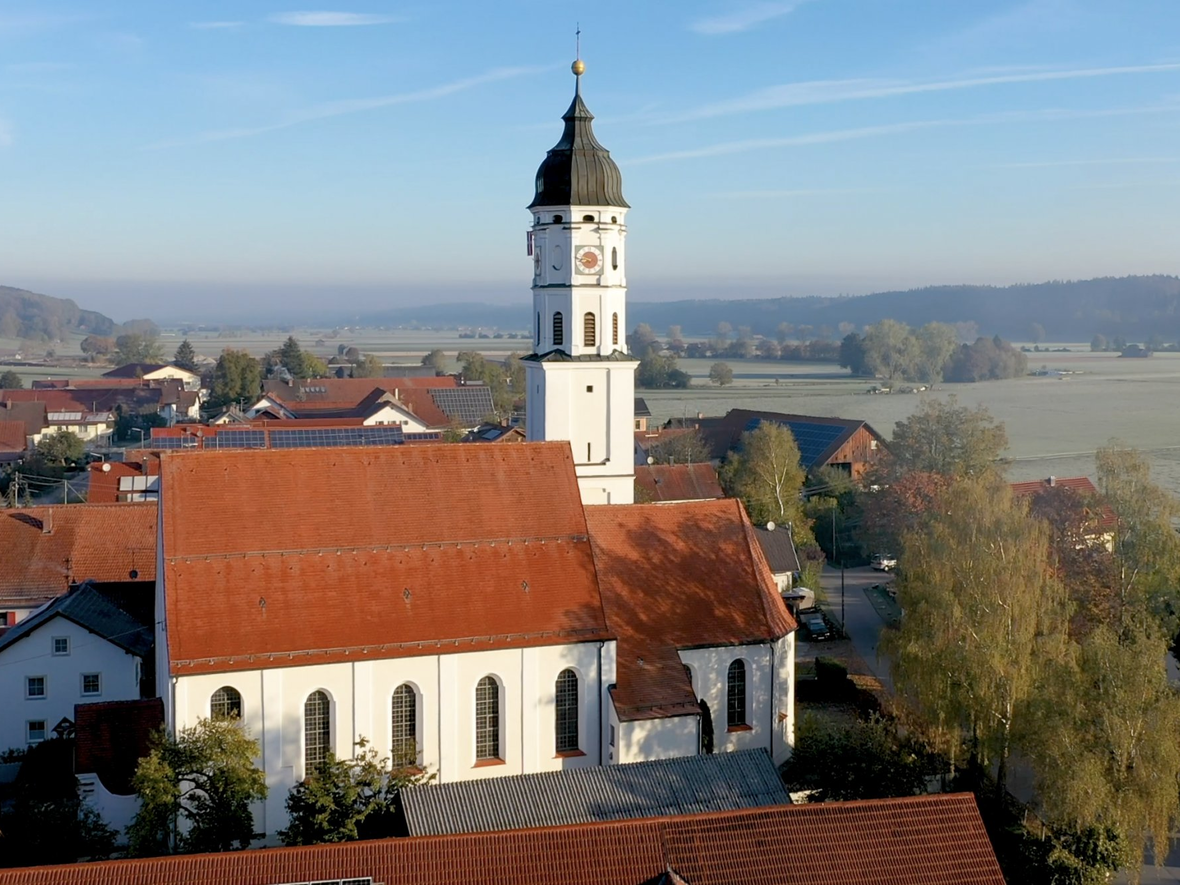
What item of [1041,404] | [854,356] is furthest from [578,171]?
[854,356]

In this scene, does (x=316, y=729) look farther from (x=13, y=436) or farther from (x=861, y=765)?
(x=13, y=436)

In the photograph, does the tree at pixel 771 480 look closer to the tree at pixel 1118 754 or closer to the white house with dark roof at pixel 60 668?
the white house with dark roof at pixel 60 668

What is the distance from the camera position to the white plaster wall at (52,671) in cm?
3466

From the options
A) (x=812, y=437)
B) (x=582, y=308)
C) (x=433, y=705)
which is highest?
(x=582, y=308)

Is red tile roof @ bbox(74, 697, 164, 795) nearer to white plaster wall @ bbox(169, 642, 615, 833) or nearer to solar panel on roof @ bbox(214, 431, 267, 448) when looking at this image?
white plaster wall @ bbox(169, 642, 615, 833)

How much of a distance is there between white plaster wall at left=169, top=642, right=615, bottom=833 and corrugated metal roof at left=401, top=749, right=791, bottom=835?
3.34 m

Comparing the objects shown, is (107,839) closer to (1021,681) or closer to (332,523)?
(332,523)

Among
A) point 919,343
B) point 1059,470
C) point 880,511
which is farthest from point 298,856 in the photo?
point 919,343

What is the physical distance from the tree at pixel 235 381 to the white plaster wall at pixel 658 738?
93456 mm

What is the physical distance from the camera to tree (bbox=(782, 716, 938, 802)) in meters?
27.3

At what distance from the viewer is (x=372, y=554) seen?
2872 cm

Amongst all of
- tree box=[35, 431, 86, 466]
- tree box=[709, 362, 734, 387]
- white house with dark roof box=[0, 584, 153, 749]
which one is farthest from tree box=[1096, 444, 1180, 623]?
tree box=[709, 362, 734, 387]

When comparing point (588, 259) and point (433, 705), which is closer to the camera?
point (433, 705)

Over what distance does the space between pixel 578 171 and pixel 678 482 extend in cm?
3189
